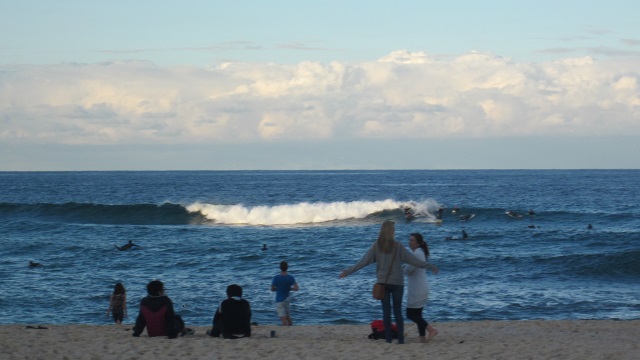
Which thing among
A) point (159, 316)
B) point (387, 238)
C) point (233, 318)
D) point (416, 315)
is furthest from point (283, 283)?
point (387, 238)

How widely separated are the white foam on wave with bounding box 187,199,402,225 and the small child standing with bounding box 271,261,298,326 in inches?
1383

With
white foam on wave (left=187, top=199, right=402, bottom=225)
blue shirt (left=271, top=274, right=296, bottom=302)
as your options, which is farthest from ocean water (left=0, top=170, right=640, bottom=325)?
blue shirt (left=271, top=274, right=296, bottom=302)

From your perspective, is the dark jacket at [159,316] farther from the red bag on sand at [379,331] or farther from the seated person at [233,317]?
the red bag on sand at [379,331]

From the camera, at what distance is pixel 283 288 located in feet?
50.3

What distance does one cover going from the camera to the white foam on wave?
52.2 metres

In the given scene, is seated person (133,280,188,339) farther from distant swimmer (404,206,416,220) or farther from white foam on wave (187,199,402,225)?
white foam on wave (187,199,402,225)

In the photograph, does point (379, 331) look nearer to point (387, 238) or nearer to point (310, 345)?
point (310, 345)

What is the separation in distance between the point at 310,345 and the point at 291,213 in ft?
134

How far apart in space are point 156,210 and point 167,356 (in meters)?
47.1

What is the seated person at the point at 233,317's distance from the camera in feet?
40.9

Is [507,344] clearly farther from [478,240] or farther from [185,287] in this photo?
[478,240]

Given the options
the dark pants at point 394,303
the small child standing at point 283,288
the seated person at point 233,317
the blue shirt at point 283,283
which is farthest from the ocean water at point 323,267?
the dark pants at point 394,303

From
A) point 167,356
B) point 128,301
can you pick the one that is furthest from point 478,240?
point 167,356

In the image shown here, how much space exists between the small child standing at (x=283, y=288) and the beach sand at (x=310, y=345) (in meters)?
0.59
